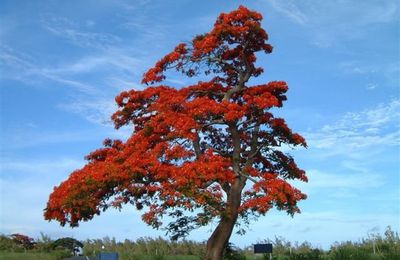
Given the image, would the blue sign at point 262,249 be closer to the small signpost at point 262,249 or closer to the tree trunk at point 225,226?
the small signpost at point 262,249

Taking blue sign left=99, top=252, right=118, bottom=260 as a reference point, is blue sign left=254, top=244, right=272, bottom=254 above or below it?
above

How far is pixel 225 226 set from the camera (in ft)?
55.9

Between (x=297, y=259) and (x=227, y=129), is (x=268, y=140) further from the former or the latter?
(x=297, y=259)

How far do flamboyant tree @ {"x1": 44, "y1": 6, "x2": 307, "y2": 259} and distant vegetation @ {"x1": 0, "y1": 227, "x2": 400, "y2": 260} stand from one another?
3.70 metres

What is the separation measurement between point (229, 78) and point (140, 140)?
442cm

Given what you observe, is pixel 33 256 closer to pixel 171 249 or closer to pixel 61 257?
pixel 61 257

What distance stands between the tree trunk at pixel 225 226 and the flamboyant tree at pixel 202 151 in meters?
0.03

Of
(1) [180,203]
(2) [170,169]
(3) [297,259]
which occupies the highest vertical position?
(2) [170,169]

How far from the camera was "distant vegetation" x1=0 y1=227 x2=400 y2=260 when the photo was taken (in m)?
20.3

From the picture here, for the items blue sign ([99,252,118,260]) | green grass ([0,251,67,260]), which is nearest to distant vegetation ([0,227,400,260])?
green grass ([0,251,67,260])

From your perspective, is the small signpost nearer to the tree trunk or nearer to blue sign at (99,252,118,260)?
the tree trunk

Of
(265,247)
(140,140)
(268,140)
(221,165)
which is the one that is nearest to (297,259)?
(265,247)

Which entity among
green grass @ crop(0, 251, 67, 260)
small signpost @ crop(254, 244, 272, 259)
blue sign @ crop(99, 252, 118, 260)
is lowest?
blue sign @ crop(99, 252, 118, 260)

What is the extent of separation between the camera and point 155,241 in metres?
27.7
